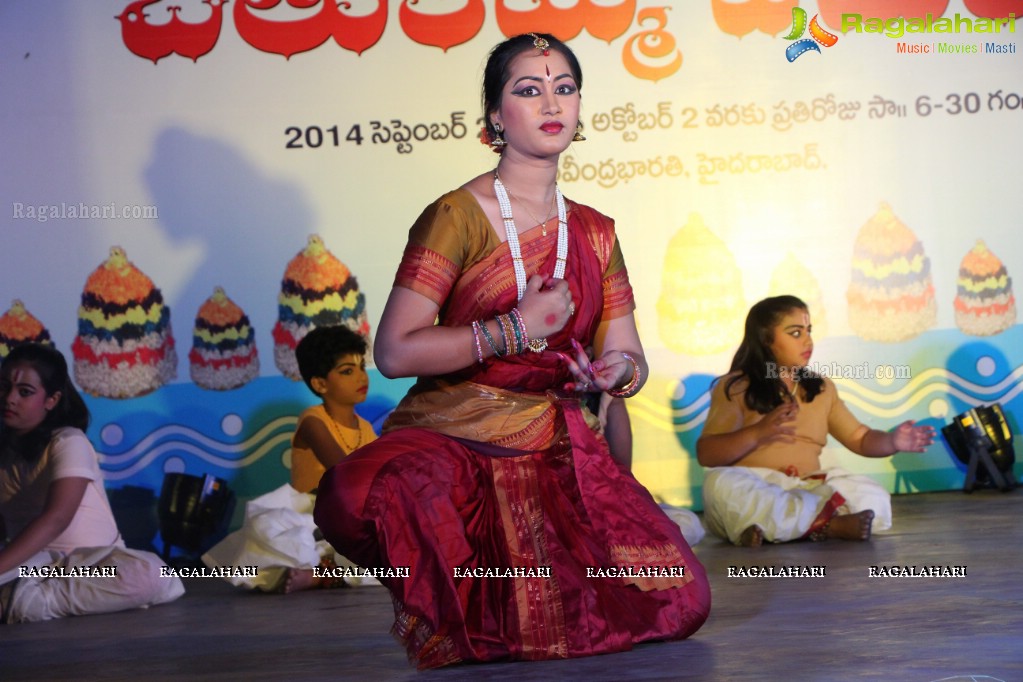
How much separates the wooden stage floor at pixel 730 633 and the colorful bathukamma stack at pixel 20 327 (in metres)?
1.63

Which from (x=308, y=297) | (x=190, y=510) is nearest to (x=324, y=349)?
(x=308, y=297)

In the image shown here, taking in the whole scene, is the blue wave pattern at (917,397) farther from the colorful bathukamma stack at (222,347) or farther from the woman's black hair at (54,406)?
the woman's black hair at (54,406)

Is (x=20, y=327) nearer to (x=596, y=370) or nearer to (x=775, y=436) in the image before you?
(x=775, y=436)

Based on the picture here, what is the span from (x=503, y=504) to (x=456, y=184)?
118 inches

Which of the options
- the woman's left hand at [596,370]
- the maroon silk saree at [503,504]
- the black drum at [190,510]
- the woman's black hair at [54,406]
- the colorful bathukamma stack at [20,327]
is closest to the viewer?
the maroon silk saree at [503,504]

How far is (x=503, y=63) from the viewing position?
3000mm

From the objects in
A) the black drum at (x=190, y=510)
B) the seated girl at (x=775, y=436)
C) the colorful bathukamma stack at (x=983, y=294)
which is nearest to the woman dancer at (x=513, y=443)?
the seated girl at (x=775, y=436)

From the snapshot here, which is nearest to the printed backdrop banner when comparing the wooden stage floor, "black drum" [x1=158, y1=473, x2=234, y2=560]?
"black drum" [x1=158, y1=473, x2=234, y2=560]

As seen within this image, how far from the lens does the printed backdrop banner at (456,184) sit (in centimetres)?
551

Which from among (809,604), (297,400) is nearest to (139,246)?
(297,400)

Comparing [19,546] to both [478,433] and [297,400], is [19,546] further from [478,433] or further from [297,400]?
[478,433]

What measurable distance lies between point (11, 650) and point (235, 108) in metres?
2.84

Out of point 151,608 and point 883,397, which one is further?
point 883,397

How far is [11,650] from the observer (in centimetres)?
341
